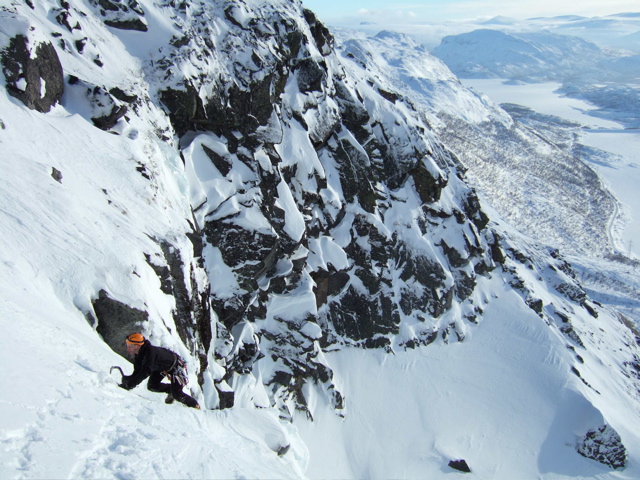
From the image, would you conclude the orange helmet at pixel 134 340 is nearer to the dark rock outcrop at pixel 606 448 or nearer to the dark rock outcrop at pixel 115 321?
the dark rock outcrop at pixel 115 321

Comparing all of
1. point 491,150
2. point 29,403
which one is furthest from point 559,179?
point 29,403

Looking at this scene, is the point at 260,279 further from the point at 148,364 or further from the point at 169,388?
the point at 148,364

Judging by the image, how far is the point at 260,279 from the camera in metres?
31.0

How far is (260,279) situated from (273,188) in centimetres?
714

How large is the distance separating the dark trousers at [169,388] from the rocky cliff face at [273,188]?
3.59m

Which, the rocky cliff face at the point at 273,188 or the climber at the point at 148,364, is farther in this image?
the rocky cliff face at the point at 273,188

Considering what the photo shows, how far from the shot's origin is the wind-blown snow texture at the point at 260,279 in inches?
355

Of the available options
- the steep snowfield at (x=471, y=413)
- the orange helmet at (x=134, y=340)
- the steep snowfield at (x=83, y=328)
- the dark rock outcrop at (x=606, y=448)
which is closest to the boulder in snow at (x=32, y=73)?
the steep snowfield at (x=83, y=328)

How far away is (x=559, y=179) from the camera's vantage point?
150000 mm

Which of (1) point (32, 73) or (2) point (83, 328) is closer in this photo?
(2) point (83, 328)

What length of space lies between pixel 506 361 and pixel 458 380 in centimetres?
564

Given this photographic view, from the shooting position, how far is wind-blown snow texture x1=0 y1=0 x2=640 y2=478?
9008 millimetres

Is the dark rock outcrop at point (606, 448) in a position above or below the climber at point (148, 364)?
below

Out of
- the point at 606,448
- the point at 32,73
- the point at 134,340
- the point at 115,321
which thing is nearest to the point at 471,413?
the point at 606,448
